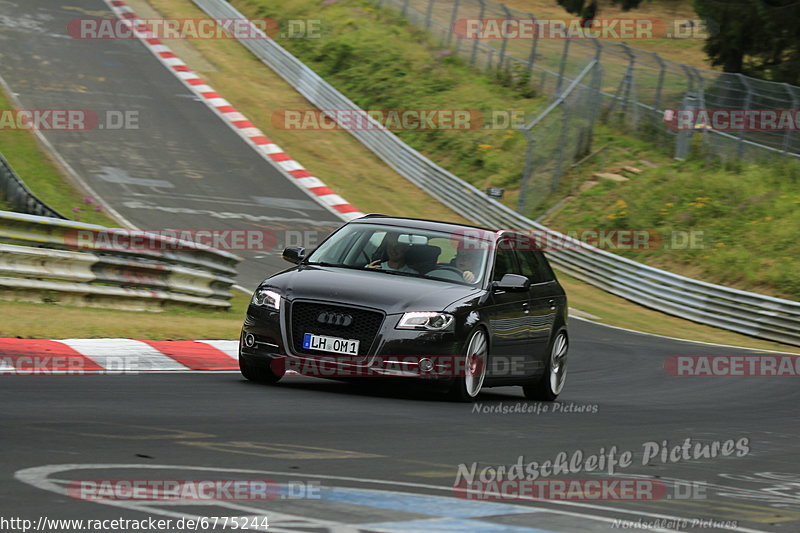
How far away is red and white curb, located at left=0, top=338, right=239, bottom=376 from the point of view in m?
9.68

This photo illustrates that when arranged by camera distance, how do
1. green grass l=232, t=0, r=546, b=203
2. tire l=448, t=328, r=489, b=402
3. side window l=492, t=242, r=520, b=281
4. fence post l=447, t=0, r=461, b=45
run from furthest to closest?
fence post l=447, t=0, r=461, b=45 → green grass l=232, t=0, r=546, b=203 → side window l=492, t=242, r=520, b=281 → tire l=448, t=328, r=489, b=402

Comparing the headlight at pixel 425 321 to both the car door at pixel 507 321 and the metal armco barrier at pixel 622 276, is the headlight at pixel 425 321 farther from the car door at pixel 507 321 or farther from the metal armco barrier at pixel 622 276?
the metal armco barrier at pixel 622 276

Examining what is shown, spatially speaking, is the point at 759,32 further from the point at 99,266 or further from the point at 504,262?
the point at 504,262

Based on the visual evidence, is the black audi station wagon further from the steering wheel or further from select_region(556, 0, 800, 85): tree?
select_region(556, 0, 800, 85): tree

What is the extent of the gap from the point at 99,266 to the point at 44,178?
10.7 m

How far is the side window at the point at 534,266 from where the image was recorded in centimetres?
1153

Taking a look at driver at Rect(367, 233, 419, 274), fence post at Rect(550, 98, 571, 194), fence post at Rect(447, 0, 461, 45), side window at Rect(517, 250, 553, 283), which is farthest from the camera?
fence post at Rect(447, 0, 461, 45)

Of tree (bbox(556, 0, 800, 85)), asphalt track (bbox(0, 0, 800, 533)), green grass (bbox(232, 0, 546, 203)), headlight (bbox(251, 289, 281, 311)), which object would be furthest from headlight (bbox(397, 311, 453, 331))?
tree (bbox(556, 0, 800, 85))

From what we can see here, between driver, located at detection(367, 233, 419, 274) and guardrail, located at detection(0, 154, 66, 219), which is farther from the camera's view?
guardrail, located at detection(0, 154, 66, 219)

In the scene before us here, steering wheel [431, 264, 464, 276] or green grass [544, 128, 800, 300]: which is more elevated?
steering wheel [431, 264, 464, 276]

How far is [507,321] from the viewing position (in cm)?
1071

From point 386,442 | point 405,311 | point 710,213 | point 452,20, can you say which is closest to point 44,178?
point 710,213

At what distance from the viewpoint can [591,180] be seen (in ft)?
104

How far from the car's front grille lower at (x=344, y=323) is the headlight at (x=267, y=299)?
0.32 meters
